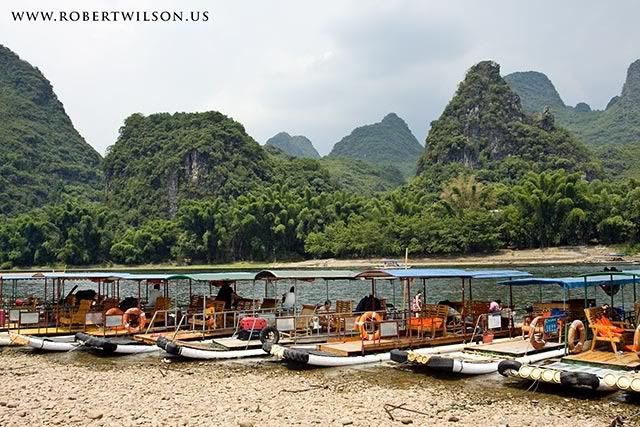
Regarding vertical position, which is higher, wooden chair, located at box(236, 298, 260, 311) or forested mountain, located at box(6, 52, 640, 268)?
forested mountain, located at box(6, 52, 640, 268)

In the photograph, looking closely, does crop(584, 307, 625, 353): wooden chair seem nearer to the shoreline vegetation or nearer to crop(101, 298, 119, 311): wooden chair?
crop(101, 298, 119, 311): wooden chair

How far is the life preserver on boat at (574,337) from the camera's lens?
14.5 m

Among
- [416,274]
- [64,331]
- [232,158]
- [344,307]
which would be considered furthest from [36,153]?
[416,274]

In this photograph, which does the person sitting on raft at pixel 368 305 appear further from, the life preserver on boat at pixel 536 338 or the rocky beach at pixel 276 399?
the life preserver on boat at pixel 536 338

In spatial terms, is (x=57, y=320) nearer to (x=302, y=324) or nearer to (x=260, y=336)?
(x=260, y=336)

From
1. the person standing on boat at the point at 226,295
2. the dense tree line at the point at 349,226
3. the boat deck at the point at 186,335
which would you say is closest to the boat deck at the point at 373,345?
the boat deck at the point at 186,335

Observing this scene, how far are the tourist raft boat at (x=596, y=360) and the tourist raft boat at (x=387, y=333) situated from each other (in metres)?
3.34

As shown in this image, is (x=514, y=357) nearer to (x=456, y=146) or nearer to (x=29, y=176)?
(x=456, y=146)

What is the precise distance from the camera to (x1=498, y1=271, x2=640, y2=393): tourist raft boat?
468 inches

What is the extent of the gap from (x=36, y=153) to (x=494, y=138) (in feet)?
383

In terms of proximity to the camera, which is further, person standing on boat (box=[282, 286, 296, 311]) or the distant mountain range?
the distant mountain range

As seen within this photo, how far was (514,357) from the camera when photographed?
50.2 feet

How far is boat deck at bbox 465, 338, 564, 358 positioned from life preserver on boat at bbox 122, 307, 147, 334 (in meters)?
10.3

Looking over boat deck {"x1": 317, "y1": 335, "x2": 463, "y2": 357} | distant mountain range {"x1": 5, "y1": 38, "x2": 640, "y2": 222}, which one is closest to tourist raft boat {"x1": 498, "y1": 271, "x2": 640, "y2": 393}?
boat deck {"x1": 317, "y1": 335, "x2": 463, "y2": 357}
